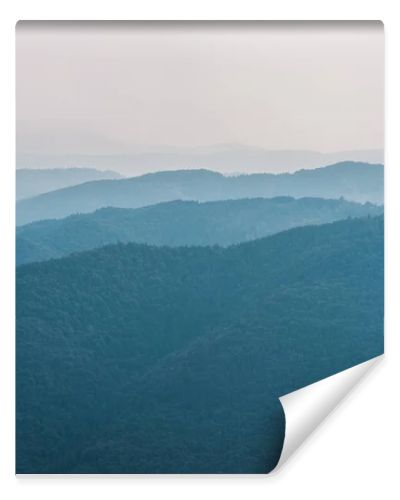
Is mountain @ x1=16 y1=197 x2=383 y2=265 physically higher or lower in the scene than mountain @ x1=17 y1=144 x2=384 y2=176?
lower

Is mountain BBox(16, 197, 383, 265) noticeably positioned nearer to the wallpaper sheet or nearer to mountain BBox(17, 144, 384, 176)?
the wallpaper sheet

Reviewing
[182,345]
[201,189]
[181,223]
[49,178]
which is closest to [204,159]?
[201,189]

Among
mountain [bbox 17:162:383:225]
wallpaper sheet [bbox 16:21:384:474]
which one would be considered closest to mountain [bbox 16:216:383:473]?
wallpaper sheet [bbox 16:21:384:474]

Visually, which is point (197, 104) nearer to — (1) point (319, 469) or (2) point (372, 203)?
(2) point (372, 203)

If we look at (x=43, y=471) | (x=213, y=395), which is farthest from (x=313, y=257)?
(x=43, y=471)

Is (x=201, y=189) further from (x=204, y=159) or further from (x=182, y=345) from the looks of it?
(x=182, y=345)

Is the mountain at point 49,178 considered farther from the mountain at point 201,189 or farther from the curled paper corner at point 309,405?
the curled paper corner at point 309,405
